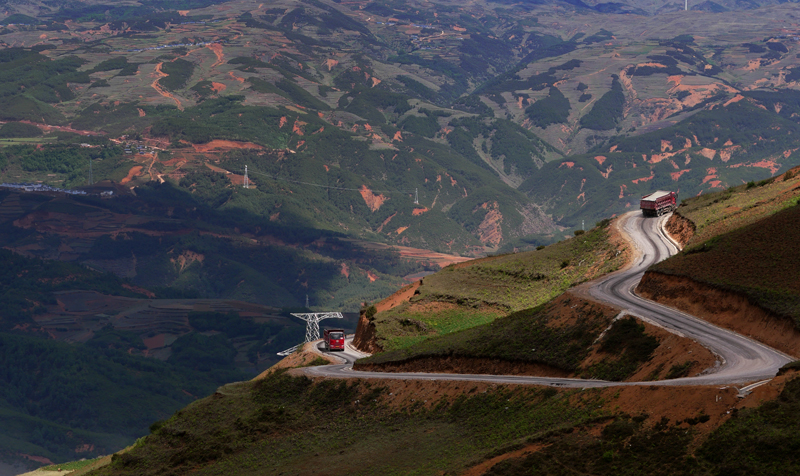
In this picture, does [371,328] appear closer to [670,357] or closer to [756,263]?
[756,263]

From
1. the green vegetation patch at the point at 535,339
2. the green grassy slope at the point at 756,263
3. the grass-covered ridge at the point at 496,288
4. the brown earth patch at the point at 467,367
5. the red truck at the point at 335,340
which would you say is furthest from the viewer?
the red truck at the point at 335,340

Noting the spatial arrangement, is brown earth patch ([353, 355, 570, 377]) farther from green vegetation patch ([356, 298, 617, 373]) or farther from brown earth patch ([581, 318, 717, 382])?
brown earth patch ([581, 318, 717, 382])

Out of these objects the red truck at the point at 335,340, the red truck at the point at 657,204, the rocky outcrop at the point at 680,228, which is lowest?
the red truck at the point at 335,340

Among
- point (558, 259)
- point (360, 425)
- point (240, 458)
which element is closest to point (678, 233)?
point (558, 259)

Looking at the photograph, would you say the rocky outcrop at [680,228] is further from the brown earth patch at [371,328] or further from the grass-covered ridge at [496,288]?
the brown earth patch at [371,328]

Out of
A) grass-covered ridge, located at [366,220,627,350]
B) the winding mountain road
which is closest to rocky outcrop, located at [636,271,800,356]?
the winding mountain road

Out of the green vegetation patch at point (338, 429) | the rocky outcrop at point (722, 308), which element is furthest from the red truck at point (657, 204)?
the green vegetation patch at point (338, 429)

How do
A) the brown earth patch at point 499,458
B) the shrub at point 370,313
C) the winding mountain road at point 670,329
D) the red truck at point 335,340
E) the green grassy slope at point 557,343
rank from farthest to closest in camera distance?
the red truck at point 335,340, the shrub at point 370,313, the green grassy slope at point 557,343, the winding mountain road at point 670,329, the brown earth patch at point 499,458
